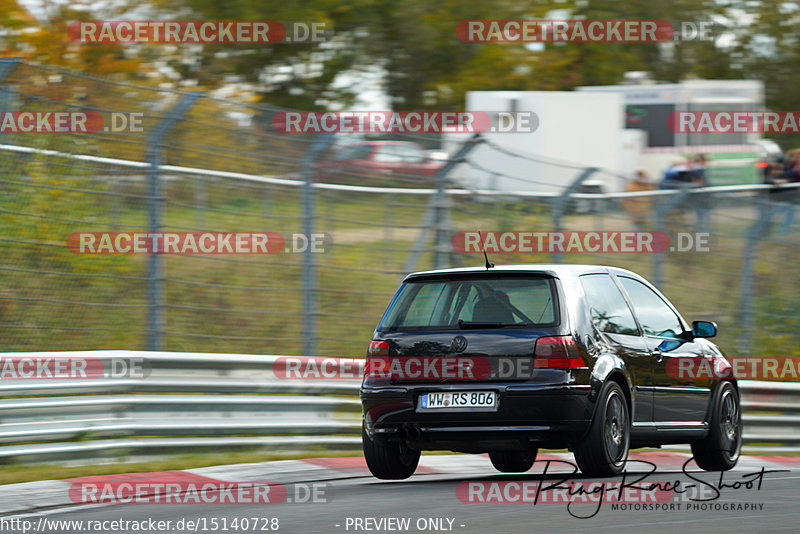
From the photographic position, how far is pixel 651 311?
33.8 feet

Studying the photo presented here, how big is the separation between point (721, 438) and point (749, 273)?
6.30 metres

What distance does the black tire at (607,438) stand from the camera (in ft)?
28.9

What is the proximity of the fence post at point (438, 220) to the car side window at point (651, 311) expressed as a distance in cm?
366

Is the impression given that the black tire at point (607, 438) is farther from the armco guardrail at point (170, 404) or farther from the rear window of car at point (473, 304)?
the armco guardrail at point (170, 404)

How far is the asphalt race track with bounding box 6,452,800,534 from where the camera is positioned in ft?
23.4

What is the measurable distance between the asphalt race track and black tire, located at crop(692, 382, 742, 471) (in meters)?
0.33

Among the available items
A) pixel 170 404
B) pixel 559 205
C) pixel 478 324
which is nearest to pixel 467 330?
pixel 478 324

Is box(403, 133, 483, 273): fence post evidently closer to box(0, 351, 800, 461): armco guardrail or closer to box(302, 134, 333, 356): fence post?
box(302, 134, 333, 356): fence post

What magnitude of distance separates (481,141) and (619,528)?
677 cm

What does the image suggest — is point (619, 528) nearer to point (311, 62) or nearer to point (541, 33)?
point (311, 62)

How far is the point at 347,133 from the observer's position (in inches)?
499

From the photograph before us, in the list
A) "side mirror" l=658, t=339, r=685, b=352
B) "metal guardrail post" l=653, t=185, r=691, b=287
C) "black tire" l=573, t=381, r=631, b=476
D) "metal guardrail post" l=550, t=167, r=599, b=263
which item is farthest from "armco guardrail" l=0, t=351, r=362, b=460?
"metal guardrail post" l=653, t=185, r=691, b=287

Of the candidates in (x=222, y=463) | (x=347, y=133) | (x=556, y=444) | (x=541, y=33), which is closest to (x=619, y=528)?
(x=556, y=444)

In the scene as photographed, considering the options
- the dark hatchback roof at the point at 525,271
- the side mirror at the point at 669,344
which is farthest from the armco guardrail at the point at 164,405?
the side mirror at the point at 669,344
